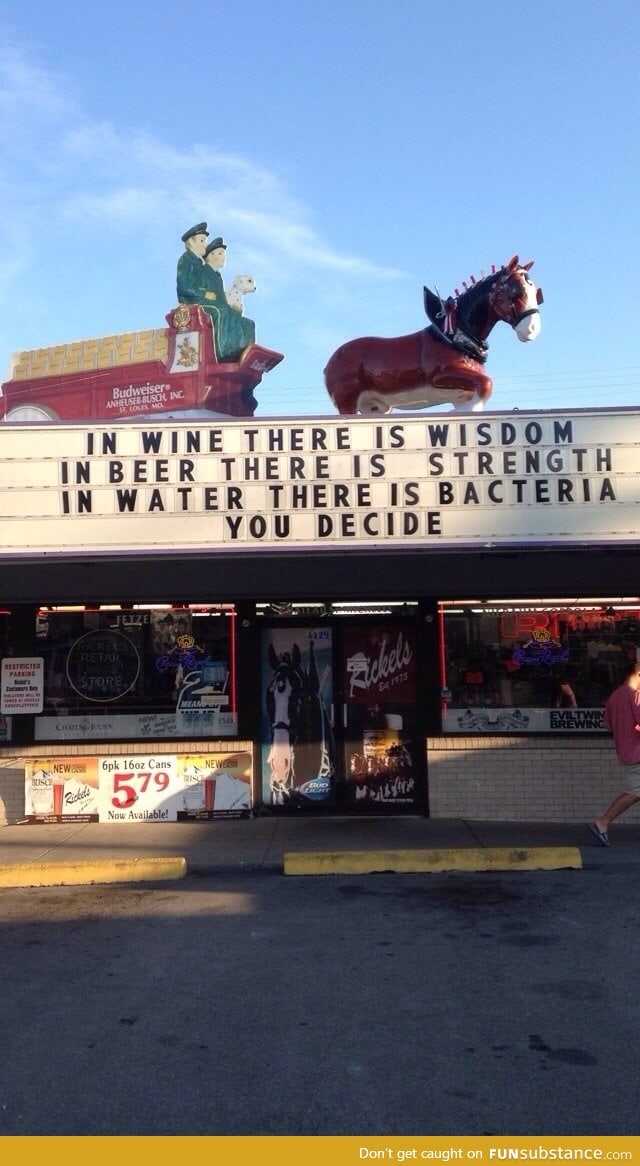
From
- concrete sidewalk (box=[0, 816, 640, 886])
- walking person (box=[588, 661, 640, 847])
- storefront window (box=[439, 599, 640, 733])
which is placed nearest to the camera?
concrete sidewalk (box=[0, 816, 640, 886])

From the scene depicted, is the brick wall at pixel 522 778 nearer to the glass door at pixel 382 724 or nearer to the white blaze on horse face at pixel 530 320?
the glass door at pixel 382 724

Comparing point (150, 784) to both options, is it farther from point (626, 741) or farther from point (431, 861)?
point (626, 741)

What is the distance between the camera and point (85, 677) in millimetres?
10727

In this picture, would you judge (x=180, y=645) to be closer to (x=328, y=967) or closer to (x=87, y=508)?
(x=87, y=508)

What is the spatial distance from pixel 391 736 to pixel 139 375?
77.6 ft

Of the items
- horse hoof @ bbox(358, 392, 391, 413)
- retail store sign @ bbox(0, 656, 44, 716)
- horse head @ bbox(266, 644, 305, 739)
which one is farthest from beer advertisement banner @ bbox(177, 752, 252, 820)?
horse hoof @ bbox(358, 392, 391, 413)

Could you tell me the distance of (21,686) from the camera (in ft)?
34.9

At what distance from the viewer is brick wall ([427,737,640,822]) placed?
1024 cm

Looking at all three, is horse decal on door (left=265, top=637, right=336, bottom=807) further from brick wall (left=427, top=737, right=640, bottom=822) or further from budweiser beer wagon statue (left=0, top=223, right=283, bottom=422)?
budweiser beer wagon statue (left=0, top=223, right=283, bottom=422)

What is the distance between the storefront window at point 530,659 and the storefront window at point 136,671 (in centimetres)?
258

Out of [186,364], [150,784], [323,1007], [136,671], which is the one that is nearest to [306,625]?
[136,671]

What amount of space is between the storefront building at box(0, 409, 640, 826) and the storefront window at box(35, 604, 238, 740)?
3 cm

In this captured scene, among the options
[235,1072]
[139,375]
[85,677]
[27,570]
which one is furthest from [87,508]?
[139,375]

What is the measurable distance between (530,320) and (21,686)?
7.01 m
